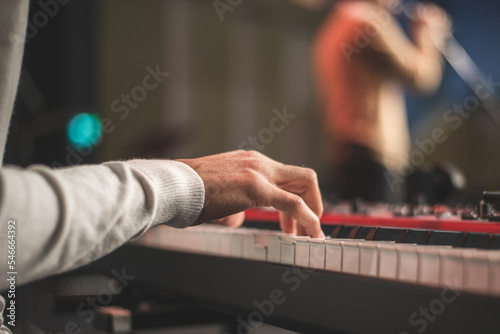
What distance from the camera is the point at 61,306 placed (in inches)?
53.0

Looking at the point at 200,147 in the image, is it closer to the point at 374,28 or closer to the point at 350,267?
the point at 374,28

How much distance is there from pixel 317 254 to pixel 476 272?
9.2 inches

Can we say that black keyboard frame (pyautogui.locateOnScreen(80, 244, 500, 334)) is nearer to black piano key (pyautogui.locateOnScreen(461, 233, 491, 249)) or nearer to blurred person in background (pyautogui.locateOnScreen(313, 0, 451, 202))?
black piano key (pyautogui.locateOnScreen(461, 233, 491, 249))

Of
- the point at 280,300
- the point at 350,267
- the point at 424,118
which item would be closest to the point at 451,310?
the point at 350,267

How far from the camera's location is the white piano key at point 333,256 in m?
0.67

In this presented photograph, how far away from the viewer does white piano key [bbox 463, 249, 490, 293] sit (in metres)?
0.52

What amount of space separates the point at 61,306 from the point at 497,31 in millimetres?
4541

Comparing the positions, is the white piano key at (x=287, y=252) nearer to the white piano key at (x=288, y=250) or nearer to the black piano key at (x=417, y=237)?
the white piano key at (x=288, y=250)

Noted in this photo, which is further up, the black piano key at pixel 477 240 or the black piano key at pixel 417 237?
the black piano key at pixel 477 240

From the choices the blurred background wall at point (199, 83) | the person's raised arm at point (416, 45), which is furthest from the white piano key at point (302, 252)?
the blurred background wall at point (199, 83)

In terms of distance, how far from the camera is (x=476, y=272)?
53 centimetres

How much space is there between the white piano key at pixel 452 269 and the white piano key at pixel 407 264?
33 mm

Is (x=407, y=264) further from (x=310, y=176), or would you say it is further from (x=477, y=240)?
(x=310, y=176)

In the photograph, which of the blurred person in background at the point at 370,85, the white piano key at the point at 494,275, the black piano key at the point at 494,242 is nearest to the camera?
the white piano key at the point at 494,275
